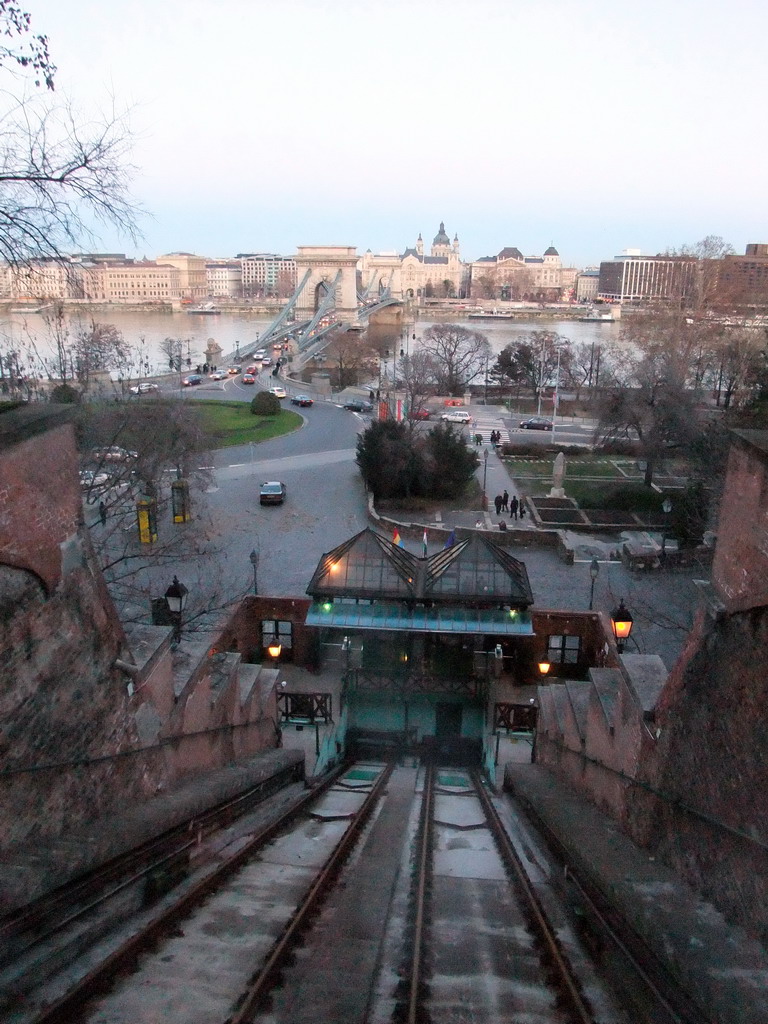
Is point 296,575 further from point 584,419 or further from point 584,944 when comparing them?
point 584,419

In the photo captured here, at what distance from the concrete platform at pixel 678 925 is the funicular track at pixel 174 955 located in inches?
67.2

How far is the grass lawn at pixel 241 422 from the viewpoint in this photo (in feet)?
91.8

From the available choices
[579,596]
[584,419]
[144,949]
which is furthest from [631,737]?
[584,419]

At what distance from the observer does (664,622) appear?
13.0 metres

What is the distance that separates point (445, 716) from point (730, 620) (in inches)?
340

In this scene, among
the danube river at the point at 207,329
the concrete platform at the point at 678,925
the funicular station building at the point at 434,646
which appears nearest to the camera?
the concrete platform at the point at 678,925

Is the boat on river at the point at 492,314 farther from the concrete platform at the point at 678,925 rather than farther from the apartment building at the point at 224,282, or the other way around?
the concrete platform at the point at 678,925

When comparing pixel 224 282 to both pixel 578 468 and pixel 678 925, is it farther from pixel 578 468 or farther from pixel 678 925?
pixel 678 925

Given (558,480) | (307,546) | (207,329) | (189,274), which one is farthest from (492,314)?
(307,546)

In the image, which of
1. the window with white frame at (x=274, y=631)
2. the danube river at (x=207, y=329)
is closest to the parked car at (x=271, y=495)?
the window with white frame at (x=274, y=631)

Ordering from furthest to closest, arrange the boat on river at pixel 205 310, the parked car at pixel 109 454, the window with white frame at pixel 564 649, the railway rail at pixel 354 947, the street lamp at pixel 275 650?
the boat on river at pixel 205 310
the parked car at pixel 109 454
the window with white frame at pixel 564 649
the street lamp at pixel 275 650
the railway rail at pixel 354 947

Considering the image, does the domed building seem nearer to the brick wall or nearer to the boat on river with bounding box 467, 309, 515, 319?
the boat on river with bounding box 467, 309, 515, 319

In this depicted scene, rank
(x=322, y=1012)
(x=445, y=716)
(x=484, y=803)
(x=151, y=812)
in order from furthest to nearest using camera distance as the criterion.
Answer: (x=445, y=716) < (x=484, y=803) < (x=151, y=812) < (x=322, y=1012)

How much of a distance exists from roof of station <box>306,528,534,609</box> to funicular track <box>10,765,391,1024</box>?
6.57m
